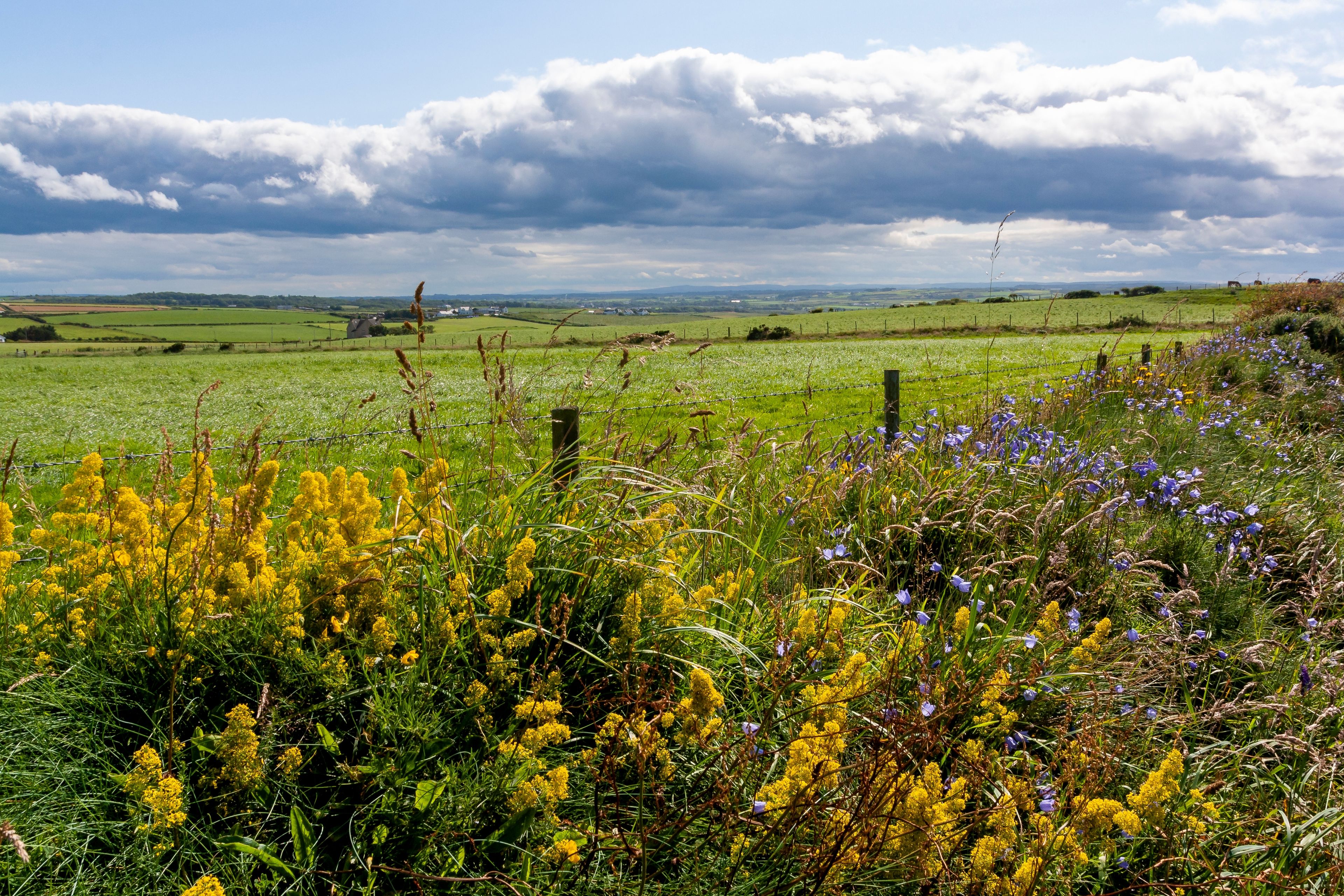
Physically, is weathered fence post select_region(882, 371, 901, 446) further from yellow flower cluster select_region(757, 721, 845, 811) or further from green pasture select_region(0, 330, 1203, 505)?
yellow flower cluster select_region(757, 721, 845, 811)

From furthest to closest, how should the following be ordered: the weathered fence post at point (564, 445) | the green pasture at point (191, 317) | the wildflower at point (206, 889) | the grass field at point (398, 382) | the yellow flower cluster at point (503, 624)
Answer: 1. the green pasture at point (191, 317)
2. the grass field at point (398, 382)
3. the weathered fence post at point (564, 445)
4. the yellow flower cluster at point (503, 624)
5. the wildflower at point (206, 889)

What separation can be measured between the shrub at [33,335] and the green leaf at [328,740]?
103 m

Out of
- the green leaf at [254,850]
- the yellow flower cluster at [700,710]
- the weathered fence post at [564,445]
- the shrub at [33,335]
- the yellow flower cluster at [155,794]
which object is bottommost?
the green leaf at [254,850]

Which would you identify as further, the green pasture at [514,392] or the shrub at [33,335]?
the shrub at [33,335]

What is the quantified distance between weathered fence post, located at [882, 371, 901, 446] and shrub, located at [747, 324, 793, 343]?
5429cm

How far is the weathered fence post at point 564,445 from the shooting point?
398 cm

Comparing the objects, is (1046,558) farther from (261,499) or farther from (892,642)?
(261,499)

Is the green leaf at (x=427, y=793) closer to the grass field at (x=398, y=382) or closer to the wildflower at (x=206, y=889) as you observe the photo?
the wildflower at (x=206, y=889)

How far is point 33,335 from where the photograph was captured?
284ft

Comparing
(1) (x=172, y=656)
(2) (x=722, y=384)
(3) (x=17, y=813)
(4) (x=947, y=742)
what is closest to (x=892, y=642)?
(4) (x=947, y=742)

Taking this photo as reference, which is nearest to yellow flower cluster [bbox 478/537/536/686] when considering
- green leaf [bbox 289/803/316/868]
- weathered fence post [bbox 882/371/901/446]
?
green leaf [bbox 289/803/316/868]

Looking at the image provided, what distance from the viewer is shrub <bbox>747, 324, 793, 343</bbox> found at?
6234 centimetres

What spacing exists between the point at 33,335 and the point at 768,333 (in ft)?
277

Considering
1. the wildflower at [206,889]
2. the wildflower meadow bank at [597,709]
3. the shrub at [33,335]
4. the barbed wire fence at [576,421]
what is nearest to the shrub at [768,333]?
the barbed wire fence at [576,421]
